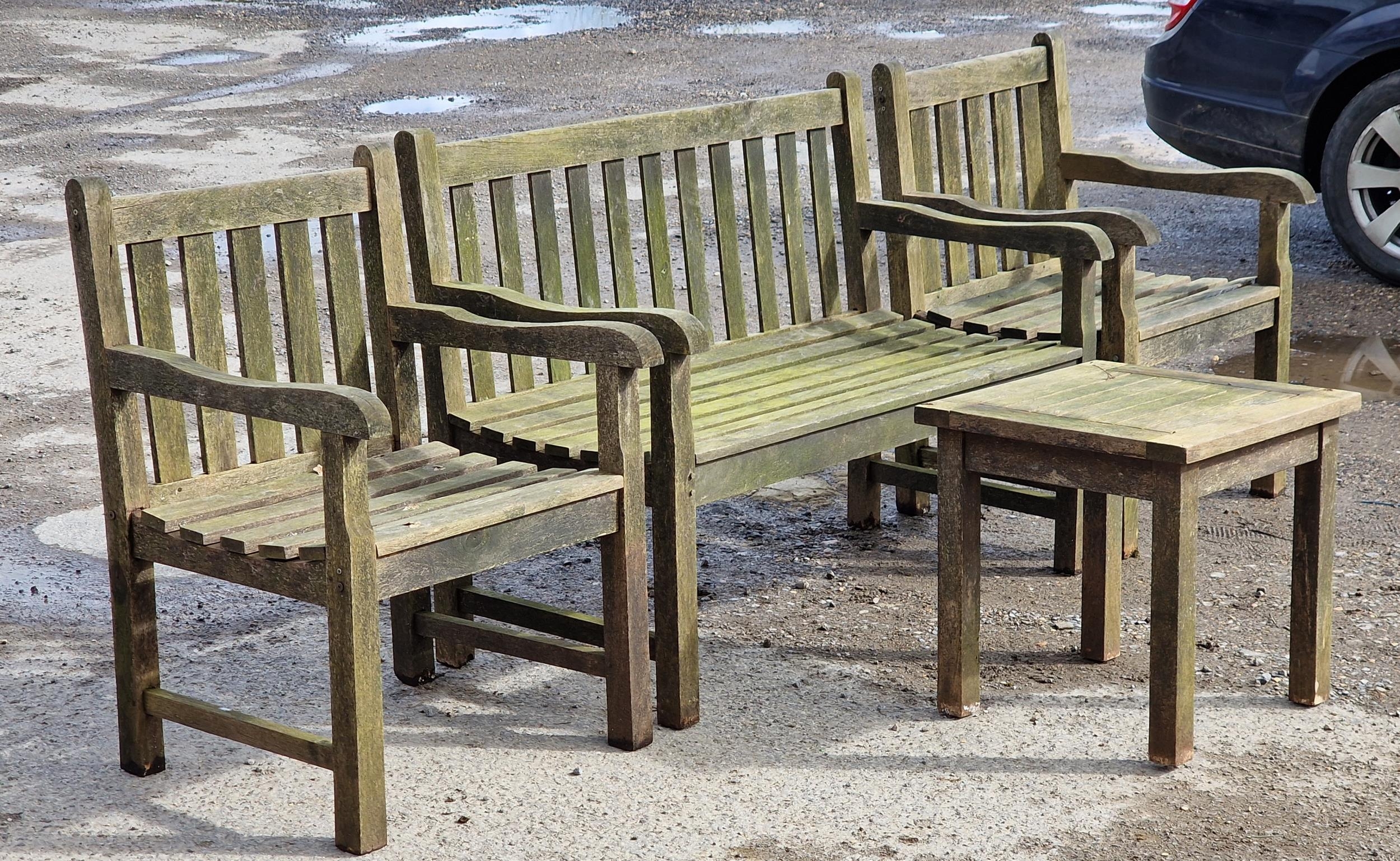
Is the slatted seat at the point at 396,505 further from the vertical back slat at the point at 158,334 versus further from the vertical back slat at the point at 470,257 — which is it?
the vertical back slat at the point at 470,257

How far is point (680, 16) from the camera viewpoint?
1577cm

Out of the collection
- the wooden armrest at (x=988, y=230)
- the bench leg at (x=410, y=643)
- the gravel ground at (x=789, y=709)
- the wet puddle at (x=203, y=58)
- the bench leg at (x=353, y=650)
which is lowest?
the gravel ground at (x=789, y=709)

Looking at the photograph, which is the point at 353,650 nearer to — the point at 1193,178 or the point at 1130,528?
the point at 1130,528

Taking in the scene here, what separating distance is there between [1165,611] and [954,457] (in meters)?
0.51

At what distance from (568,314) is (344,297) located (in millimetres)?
494

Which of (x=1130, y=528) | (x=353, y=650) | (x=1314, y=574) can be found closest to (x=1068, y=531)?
(x=1130, y=528)

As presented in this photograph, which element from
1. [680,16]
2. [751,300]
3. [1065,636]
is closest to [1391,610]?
[1065,636]

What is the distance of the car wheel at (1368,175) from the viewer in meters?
7.02

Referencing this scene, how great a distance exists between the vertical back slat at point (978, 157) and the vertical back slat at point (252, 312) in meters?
2.22

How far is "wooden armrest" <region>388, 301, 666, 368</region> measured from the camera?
3.32 m

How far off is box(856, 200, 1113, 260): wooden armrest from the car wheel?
3065 millimetres

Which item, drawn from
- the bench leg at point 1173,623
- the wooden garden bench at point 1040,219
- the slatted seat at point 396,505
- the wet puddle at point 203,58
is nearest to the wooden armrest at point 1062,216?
the wooden garden bench at point 1040,219

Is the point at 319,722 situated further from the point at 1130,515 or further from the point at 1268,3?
the point at 1268,3

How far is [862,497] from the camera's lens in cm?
489
